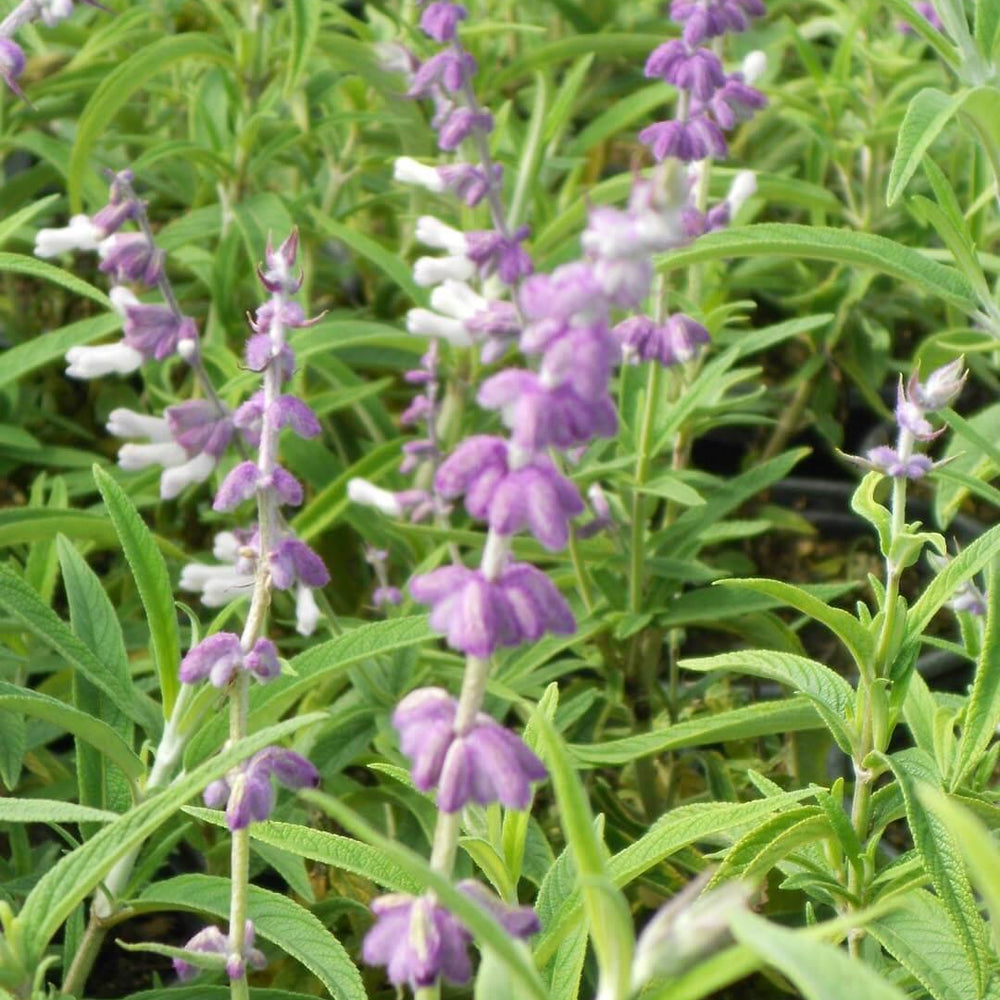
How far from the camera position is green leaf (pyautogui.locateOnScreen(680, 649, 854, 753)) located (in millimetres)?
1568

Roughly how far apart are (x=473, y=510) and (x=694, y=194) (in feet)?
5.11

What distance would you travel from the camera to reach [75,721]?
1.57m

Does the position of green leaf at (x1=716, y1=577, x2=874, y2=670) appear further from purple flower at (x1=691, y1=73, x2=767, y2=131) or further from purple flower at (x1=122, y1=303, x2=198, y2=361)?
purple flower at (x1=691, y1=73, x2=767, y2=131)

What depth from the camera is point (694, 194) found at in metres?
2.36

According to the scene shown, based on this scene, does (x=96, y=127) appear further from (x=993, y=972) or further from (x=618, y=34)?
(x=993, y=972)

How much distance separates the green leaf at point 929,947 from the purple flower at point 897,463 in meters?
0.43

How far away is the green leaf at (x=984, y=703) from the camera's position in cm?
157

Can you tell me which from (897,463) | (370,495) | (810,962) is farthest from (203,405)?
(810,962)

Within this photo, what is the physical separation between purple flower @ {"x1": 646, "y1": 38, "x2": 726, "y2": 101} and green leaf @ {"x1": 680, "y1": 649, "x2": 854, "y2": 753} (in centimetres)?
90

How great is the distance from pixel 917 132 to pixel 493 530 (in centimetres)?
93

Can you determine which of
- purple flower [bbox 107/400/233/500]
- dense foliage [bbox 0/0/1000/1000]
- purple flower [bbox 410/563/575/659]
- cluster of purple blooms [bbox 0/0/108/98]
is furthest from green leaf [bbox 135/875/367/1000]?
cluster of purple blooms [bbox 0/0/108/98]

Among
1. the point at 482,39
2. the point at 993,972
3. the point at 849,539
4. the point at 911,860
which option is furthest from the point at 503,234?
the point at 849,539

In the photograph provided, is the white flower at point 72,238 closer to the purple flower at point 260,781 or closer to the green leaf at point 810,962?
the purple flower at point 260,781

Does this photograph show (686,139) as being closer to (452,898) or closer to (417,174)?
(417,174)
